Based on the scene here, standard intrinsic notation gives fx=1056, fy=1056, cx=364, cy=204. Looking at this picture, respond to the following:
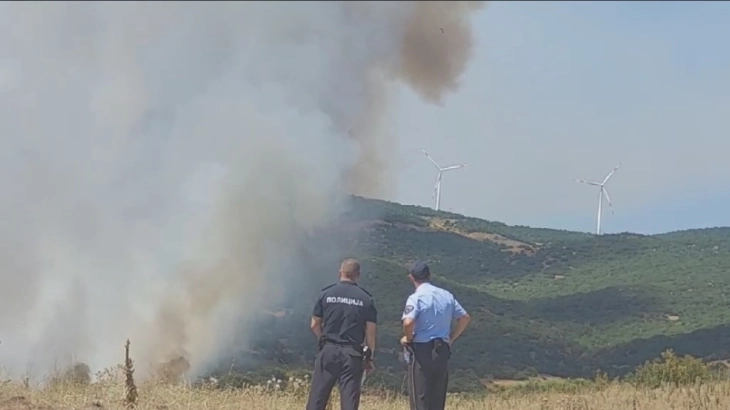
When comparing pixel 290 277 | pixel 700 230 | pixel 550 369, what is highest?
pixel 700 230

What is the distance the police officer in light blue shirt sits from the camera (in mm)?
11633

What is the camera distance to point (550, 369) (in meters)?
45.9

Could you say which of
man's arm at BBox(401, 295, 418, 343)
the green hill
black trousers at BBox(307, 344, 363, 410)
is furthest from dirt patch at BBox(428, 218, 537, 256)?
black trousers at BBox(307, 344, 363, 410)

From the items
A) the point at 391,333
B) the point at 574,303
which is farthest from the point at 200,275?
the point at 574,303

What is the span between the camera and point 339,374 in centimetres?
1155

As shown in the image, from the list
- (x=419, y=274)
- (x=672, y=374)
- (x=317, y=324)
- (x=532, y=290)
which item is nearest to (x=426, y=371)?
(x=419, y=274)

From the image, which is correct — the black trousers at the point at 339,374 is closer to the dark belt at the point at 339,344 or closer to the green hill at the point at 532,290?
the dark belt at the point at 339,344

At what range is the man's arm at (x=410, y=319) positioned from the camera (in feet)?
Result: 37.9

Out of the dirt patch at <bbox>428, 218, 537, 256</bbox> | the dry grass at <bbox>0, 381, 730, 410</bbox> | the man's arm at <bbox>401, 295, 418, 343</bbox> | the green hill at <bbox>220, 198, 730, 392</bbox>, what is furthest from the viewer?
the dirt patch at <bbox>428, 218, 537, 256</bbox>

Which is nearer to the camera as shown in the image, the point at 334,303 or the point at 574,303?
the point at 334,303

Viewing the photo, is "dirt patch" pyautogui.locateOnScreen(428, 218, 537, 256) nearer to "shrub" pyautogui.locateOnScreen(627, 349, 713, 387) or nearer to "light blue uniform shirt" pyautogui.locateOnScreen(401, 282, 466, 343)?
"shrub" pyautogui.locateOnScreen(627, 349, 713, 387)

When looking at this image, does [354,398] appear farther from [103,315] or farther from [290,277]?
[290,277]

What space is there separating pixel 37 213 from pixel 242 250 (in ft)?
24.6

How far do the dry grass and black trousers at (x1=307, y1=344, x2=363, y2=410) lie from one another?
7.76 feet
